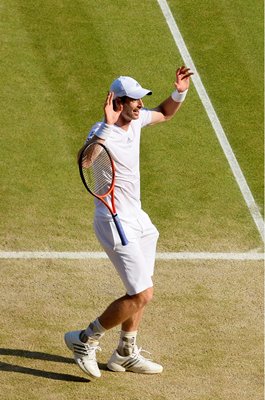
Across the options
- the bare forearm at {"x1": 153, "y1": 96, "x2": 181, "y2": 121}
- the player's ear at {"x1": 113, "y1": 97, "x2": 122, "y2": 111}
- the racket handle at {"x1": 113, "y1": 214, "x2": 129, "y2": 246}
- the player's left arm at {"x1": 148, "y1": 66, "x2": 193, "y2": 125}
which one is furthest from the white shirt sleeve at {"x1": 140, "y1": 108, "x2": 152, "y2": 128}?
the racket handle at {"x1": 113, "y1": 214, "x2": 129, "y2": 246}

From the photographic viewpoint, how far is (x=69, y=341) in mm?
11719

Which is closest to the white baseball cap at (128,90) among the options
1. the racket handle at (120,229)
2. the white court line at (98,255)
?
the racket handle at (120,229)

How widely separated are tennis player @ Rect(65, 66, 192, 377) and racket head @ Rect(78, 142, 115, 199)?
92 millimetres

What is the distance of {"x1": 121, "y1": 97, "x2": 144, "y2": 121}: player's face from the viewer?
11281mm

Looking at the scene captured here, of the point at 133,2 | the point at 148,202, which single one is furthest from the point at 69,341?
the point at 133,2

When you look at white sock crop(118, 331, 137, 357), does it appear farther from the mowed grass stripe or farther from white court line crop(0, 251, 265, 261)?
the mowed grass stripe

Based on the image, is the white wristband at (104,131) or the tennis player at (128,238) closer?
the white wristband at (104,131)

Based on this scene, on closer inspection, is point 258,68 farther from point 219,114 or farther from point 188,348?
point 188,348

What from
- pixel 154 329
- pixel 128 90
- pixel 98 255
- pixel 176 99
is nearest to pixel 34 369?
pixel 154 329

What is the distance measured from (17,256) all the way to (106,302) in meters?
1.29

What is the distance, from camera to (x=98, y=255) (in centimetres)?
1382

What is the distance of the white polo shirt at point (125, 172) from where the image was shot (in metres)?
11.3

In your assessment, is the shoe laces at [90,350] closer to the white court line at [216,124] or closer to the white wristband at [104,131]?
the white wristband at [104,131]

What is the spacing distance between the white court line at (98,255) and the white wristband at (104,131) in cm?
290
